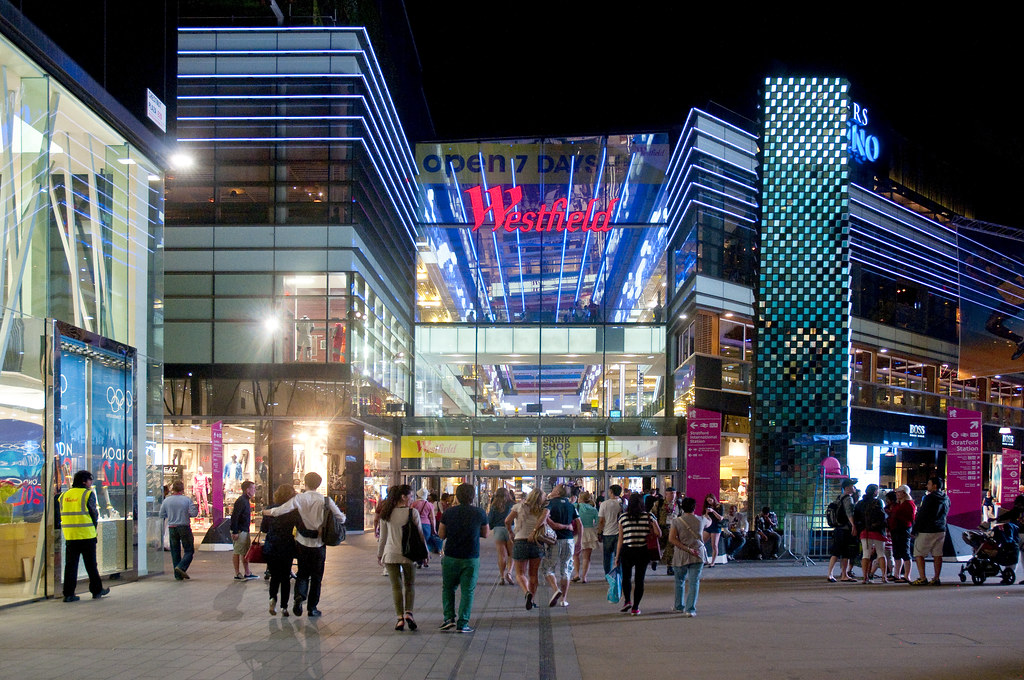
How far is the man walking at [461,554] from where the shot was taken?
995 cm

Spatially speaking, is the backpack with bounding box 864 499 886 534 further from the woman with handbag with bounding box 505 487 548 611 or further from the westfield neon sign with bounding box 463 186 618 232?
the westfield neon sign with bounding box 463 186 618 232

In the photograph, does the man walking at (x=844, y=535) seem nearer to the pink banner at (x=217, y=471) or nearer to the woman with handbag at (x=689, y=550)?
the woman with handbag at (x=689, y=550)

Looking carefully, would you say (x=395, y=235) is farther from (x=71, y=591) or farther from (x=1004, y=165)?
(x=1004, y=165)

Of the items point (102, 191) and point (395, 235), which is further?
point (395, 235)

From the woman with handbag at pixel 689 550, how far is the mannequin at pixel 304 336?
19.3m

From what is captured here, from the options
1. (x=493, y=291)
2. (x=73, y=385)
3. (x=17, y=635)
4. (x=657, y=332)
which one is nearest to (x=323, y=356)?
(x=493, y=291)

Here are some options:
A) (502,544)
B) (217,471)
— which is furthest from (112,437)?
(217,471)

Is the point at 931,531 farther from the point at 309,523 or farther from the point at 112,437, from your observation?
the point at 112,437

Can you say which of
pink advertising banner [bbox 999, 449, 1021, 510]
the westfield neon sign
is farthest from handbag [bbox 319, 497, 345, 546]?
the westfield neon sign

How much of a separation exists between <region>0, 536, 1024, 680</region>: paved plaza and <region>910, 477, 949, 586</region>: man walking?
88 centimetres

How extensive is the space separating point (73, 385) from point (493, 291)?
24661 mm

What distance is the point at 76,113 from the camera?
540 inches

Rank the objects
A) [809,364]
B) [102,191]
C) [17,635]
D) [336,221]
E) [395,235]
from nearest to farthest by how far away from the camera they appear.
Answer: [17,635] < [102,191] < [809,364] < [336,221] < [395,235]

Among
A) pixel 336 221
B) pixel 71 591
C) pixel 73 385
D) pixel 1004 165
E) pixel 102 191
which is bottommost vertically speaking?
pixel 71 591
